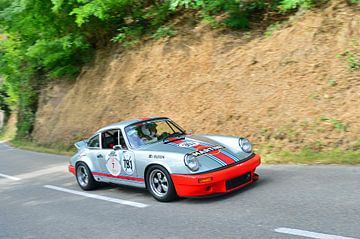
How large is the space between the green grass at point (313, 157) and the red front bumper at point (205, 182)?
7.41ft

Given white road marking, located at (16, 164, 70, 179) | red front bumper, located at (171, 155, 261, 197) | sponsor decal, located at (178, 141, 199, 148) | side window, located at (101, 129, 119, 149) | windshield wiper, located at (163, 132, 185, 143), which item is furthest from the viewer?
white road marking, located at (16, 164, 70, 179)

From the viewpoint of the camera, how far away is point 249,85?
12008mm

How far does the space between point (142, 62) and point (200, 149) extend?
32.0 ft

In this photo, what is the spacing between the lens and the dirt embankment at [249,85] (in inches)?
388

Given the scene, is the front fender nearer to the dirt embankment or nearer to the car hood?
the car hood

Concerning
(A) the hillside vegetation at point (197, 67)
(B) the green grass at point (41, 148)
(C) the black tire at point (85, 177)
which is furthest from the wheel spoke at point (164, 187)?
(B) the green grass at point (41, 148)

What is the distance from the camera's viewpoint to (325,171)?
25.4 feet

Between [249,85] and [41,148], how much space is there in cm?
1082

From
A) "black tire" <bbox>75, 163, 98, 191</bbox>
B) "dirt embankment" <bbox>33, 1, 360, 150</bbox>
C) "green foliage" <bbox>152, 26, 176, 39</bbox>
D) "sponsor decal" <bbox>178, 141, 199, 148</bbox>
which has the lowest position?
"black tire" <bbox>75, 163, 98, 191</bbox>

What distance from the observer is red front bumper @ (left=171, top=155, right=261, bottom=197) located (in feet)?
21.7

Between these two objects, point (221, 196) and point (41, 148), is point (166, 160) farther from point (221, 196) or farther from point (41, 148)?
point (41, 148)

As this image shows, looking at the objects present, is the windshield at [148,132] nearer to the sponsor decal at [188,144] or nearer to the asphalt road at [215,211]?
the sponsor decal at [188,144]

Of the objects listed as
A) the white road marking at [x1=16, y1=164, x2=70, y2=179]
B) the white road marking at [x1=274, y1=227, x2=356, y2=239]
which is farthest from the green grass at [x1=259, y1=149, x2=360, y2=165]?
the white road marking at [x1=16, y1=164, x2=70, y2=179]

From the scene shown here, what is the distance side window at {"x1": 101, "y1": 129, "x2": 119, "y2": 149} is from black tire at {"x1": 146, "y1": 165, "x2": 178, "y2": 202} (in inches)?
50.8
